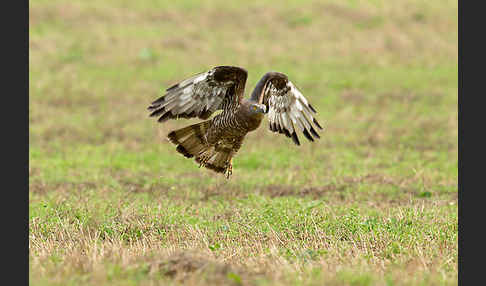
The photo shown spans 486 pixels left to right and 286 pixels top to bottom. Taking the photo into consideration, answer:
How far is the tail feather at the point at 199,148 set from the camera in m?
9.30

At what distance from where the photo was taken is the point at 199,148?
372 inches

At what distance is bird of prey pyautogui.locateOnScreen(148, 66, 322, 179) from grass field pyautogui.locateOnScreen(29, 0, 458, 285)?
0.99 m

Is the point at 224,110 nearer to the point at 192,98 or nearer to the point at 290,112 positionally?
the point at 192,98

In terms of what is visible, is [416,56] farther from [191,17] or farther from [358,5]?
[191,17]

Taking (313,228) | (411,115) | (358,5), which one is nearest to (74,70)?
(411,115)

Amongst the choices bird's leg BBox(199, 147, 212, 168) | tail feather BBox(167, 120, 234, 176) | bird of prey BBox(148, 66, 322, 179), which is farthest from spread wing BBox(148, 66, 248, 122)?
bird's leg BBox(199, 147, 212, 168)

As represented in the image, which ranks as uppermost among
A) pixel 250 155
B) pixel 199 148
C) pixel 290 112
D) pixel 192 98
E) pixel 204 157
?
pixel 192 98

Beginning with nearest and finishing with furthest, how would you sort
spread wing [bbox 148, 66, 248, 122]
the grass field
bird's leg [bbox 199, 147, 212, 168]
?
the grass field
spread wing [bbox 148, 66, 248, 122]
bird's leg [bbox 199, 147, 212, 168]

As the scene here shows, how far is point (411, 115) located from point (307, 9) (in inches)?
404

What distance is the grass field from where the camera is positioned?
748 centimetres

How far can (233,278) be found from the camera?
6.61 metres

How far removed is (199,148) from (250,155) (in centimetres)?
497

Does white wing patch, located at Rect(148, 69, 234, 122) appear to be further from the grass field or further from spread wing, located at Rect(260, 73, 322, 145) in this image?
the grass field

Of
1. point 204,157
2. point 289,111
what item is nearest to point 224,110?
point 204,157
